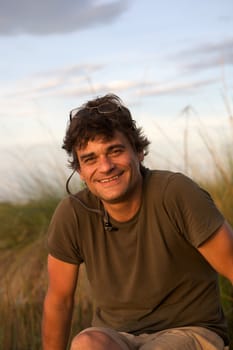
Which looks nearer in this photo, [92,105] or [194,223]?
[194,223]

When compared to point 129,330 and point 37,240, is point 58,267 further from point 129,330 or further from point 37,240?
point 37,240

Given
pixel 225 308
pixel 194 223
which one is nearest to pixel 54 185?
pixel 225 308

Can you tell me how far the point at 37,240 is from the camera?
18.1 feet

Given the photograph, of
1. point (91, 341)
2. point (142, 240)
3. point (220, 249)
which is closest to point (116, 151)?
point (142, 240)

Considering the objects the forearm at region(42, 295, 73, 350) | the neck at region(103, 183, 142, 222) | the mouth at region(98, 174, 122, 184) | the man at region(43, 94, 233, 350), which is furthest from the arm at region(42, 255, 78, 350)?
the mouth at region(98, 174, 122, 184)

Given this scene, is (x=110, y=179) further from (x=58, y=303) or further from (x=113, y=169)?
(x=58, y=303)

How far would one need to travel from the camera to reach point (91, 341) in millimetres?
2508

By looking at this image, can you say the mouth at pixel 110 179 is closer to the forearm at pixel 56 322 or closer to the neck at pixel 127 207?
the neck at pixel 127 207

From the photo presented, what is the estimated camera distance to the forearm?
307 centimetres

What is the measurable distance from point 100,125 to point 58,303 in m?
0.78

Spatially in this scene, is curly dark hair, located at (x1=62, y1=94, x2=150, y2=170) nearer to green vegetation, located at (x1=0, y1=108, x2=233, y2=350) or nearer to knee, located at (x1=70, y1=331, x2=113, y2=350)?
knee, located at (x1=70, y1=331, x2=113, y2=350)

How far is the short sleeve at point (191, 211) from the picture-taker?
105 inches

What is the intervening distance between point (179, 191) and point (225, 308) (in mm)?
1357

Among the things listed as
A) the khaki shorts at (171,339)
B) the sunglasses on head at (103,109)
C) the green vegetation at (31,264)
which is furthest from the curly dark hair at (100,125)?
the green vegetation at (31,264)
